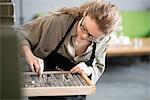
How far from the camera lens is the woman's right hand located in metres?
0.77

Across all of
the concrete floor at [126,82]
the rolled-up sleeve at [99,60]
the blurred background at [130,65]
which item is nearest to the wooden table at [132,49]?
the blurred background at [130,65]

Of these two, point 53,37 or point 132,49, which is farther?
point 132,49

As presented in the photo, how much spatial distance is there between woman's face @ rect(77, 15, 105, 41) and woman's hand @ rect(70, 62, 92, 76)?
6 cm

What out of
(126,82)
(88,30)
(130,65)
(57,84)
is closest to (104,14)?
(88,30)

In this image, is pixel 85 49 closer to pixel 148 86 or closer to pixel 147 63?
pixel 148 86

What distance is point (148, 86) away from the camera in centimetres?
229

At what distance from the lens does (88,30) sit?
779 mm

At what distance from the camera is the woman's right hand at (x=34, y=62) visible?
0.77 meters

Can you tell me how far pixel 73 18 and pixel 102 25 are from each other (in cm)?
9

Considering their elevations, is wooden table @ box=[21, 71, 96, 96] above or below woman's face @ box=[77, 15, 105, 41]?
below

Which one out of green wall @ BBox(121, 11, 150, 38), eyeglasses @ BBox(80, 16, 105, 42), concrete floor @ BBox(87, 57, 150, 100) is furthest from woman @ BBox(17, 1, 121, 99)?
green wall @ BBox(121, 11, 150, 38)

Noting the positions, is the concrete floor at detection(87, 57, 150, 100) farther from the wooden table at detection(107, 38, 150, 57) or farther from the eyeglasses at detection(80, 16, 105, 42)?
the eyeglasses at detection(80, 16, 105, 42)

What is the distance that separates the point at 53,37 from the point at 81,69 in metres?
0.10

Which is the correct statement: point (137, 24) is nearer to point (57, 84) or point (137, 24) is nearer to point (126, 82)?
point (126, 82)
